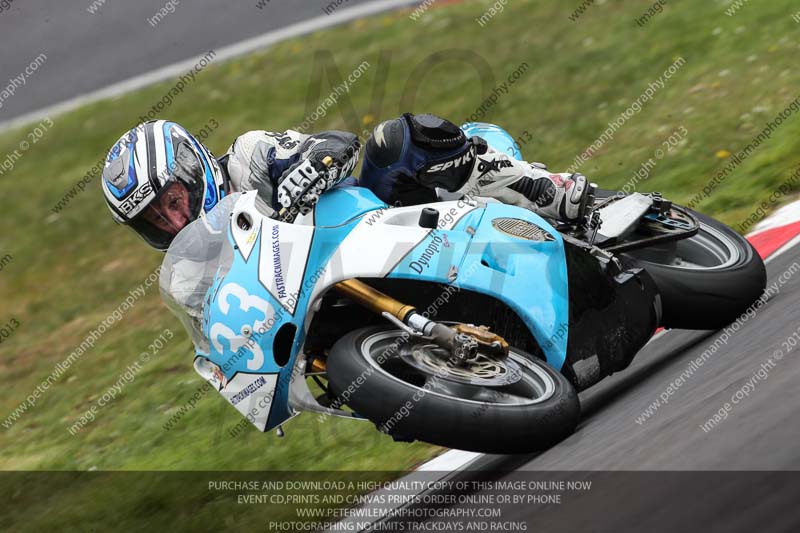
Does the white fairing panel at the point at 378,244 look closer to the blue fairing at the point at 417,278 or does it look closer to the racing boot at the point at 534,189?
the blue fairing at the point at 417,278

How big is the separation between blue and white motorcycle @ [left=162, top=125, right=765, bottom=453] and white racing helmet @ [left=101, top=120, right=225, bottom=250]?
0.96 ft

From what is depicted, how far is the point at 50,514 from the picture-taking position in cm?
636

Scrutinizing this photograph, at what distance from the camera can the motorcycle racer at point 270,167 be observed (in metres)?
5.10

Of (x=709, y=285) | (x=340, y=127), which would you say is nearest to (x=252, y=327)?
(x=709, y=285)

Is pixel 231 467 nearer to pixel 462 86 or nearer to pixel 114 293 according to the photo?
pixel 114 293

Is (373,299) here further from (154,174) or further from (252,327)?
(154,174)

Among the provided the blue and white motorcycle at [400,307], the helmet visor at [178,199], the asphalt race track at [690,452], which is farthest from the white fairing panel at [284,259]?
the asphalt race track at [690,452]

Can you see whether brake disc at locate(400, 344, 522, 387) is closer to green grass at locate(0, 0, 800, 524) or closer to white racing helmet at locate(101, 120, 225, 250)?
green grass at locate(0, 0, 800, 524)

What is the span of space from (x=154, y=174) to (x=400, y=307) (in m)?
1.37

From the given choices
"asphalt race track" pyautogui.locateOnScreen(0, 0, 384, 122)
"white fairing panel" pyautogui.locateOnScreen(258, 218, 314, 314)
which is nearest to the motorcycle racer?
"white fairing panel" pyautogui.locateOnScreen(258, 218, 314, 314)

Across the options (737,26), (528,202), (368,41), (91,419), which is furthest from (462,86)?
(528,202)

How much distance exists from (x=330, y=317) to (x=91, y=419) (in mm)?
3772

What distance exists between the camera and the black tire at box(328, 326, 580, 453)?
13.4ft

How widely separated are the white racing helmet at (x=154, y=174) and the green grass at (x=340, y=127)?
5.02 ft
